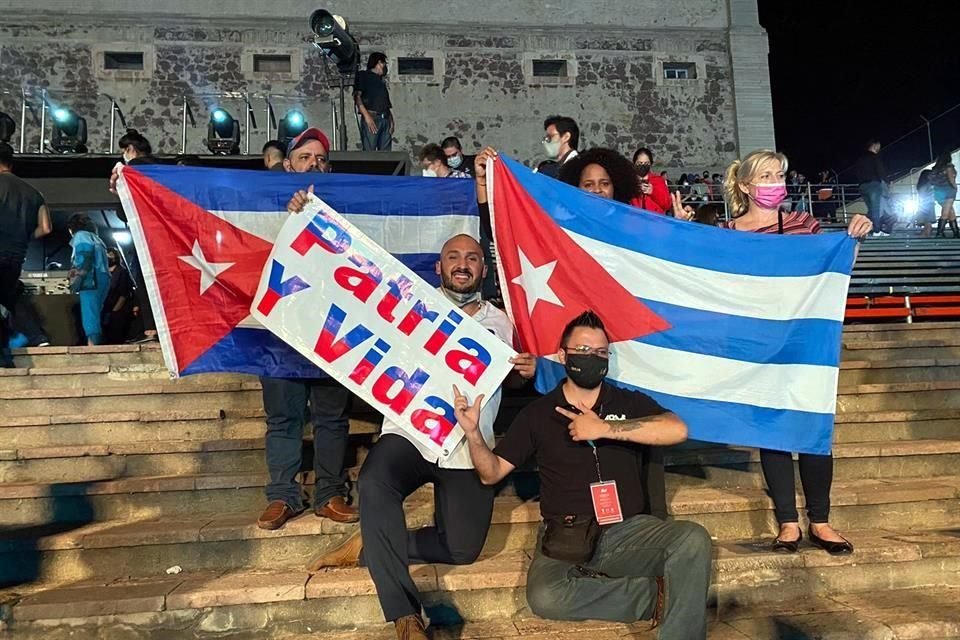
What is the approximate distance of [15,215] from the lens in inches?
198

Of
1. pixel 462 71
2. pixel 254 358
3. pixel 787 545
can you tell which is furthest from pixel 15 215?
pixel 462 71

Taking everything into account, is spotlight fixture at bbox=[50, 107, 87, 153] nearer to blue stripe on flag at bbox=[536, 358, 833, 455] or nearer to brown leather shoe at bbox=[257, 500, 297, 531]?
brown leather shoe at bbox=[257, 500, 297, 531]

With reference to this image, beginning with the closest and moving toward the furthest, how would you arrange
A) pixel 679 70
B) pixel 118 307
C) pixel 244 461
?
pixel 244 461 → pixel 118 307 → pixel 679 70

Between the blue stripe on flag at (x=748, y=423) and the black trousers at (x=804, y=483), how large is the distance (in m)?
0.06

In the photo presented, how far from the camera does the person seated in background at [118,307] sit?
7.76 metres

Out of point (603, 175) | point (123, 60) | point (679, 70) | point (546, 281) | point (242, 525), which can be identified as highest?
point (123, 60)

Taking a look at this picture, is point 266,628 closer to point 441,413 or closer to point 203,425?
point 441,413

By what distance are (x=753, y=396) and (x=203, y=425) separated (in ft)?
11.5

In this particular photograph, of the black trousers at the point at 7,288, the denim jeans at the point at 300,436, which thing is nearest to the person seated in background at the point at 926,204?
the denim jeans at the point at 300,436

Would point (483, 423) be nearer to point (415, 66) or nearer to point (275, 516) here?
point (275, 516)

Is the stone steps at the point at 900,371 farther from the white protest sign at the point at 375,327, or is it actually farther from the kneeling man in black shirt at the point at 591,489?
the white protest sign at the point at 375,327

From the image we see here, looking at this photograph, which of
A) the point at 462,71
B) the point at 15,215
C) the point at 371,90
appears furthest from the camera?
the point at 462,71

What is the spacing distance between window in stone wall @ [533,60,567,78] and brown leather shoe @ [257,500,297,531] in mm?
16968

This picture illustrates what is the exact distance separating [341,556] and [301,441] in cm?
71
